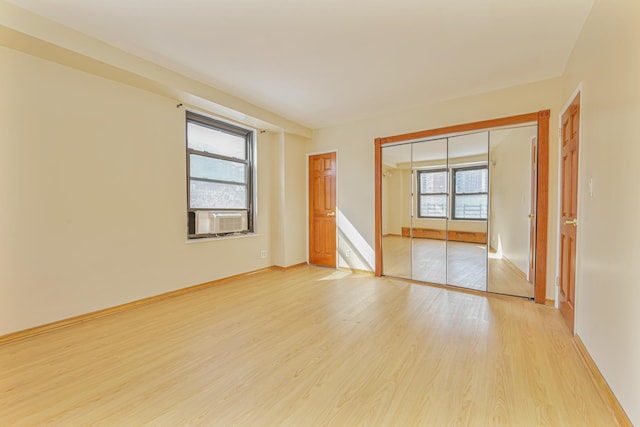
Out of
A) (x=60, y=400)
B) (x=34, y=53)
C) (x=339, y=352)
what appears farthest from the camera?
(x=34, y=53)

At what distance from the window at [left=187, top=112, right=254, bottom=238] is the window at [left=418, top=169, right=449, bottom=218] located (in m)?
2.64

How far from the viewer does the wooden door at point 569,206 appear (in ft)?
7.79

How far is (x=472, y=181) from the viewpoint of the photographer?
350 centimetres

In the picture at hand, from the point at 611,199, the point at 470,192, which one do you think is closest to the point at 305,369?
the point at 611,199

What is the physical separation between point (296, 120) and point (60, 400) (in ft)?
13.5

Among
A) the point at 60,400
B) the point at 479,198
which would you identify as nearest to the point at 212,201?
the point at 60,400

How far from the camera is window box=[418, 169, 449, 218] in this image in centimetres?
372

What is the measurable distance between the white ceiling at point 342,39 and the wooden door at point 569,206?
0.67 meters

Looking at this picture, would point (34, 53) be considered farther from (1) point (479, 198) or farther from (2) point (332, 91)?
(1) point (479, 198)

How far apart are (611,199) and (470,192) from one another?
1.90m

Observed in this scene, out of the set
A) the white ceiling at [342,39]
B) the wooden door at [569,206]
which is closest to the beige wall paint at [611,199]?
the wooden door at [569,206]

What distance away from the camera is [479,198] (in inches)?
136

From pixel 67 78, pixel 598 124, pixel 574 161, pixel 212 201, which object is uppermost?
pixel 67 78

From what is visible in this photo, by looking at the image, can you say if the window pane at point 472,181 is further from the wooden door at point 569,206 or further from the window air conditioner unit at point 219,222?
the window air conditioner unit at point 219,222
